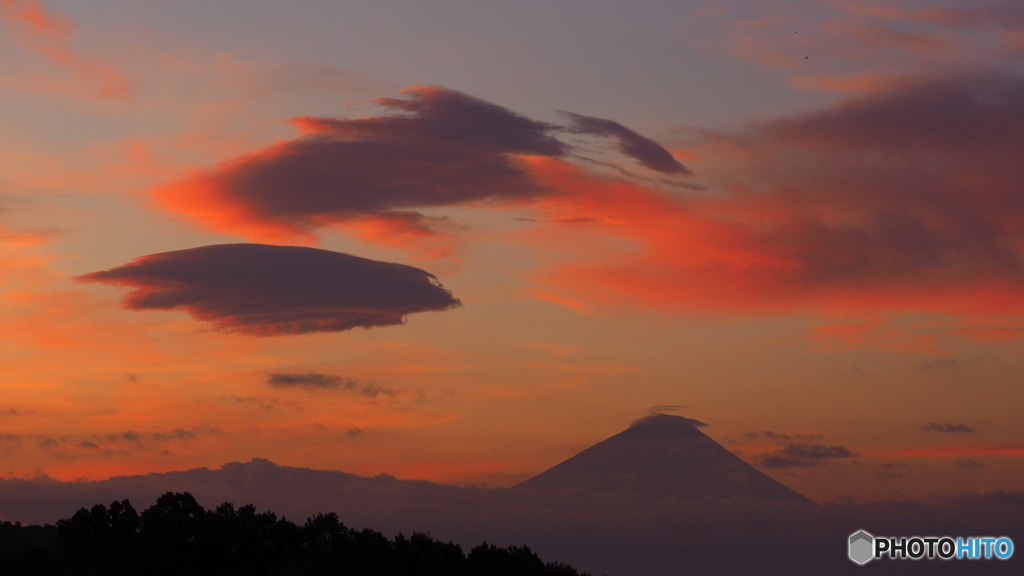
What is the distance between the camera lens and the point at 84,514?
146 metres

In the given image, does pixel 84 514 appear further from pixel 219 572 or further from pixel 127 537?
pixel 219 572

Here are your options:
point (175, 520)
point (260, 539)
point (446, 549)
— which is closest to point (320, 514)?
point (260, 539)

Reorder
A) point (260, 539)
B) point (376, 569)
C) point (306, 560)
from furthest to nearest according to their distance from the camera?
point (260, 539) → point (306, 560) → point (376, 569)

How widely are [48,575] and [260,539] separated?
29.4 meters

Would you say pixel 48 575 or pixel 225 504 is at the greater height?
pixel 225 504

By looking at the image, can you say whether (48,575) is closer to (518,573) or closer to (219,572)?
(219,572)

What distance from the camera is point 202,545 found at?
143 m

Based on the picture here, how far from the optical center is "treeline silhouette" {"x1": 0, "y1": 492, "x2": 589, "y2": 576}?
135 metres

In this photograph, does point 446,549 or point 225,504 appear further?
point 225,504

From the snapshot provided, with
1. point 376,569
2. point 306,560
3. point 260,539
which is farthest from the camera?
point 260,539

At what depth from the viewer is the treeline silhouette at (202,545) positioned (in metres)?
135

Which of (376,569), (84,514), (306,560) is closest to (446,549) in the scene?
(376,569)

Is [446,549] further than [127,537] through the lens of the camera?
No

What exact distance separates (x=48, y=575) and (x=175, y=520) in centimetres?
1830
